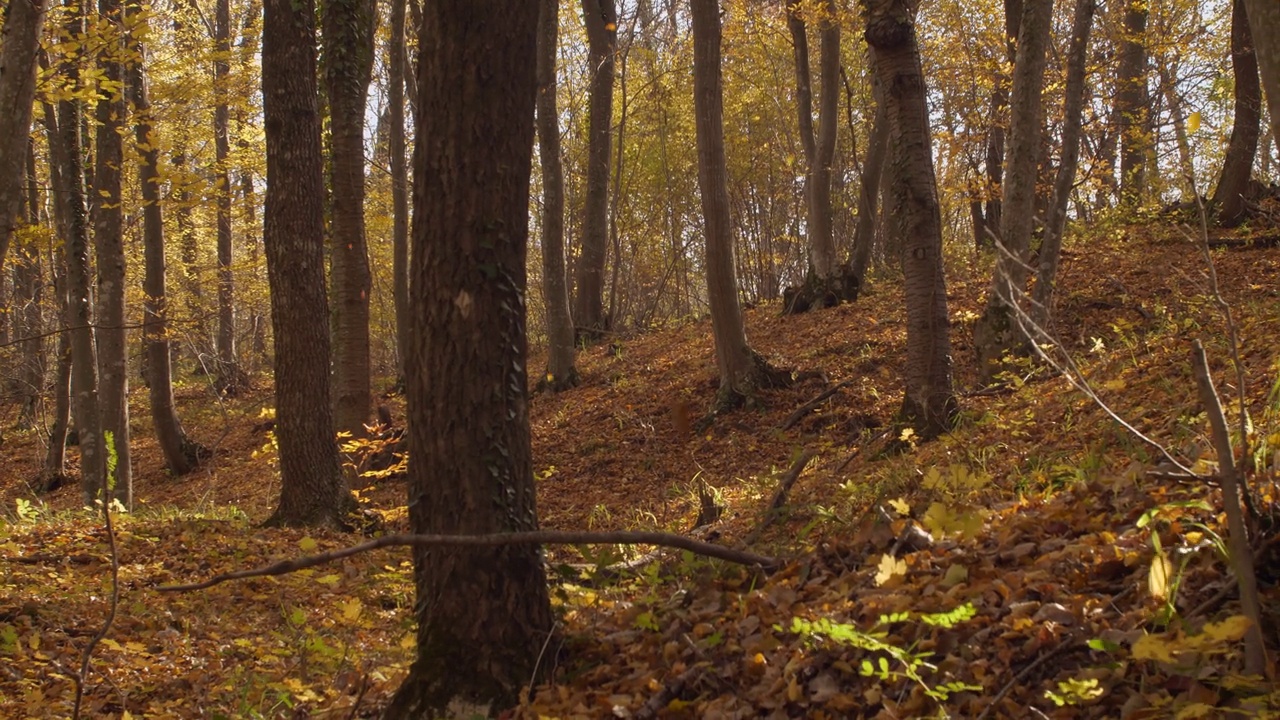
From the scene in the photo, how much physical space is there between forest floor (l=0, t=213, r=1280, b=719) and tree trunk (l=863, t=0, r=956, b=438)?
0.43 meters

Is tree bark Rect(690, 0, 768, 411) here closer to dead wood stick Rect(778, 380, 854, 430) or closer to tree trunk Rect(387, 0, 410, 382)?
dead wood stick Rect(778, 380, 854, 430)

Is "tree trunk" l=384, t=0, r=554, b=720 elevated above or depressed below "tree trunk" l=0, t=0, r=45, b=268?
below

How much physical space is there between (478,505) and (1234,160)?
12391 mm

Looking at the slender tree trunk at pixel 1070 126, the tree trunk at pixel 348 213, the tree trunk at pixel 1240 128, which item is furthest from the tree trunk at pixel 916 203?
the tree trunk at pixel 1240 128

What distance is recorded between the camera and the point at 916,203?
21.8 feet

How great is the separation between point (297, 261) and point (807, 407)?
5.43 meters

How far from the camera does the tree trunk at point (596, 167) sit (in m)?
16.4

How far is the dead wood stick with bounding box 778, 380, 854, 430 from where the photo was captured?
9.78m

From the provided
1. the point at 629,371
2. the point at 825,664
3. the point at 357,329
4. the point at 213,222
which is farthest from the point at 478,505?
the point at 213,222

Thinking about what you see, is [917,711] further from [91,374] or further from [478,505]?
[91,374]

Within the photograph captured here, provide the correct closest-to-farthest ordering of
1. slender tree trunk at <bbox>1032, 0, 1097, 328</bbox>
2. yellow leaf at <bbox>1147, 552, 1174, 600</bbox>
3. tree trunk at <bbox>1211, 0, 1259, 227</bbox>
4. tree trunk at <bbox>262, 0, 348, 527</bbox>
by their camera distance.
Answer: yellow leaf at <bbox>1147, 552, 1174, 600</bbox>
tree trunk at <bbox>262, 0, 348, 527</bbox>
slender tree trunk at <bbox>1032, 0, 1097, 328</bbox>
tree trunk at <bbox>1211, 0, 1259, 227</bbox>

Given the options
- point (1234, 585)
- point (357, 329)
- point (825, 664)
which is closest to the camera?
point (1234, 585)

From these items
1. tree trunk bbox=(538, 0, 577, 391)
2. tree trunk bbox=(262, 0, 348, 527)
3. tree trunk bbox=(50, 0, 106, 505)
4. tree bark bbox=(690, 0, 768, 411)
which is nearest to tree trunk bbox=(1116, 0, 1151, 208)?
tree bark bbox=(690, 0, 768, 411)

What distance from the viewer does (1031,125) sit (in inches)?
Result: 328
